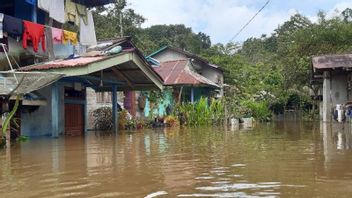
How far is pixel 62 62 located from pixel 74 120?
182 inches

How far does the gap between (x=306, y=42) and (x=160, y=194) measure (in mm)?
34119

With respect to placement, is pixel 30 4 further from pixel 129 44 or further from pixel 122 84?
pixel 129 44

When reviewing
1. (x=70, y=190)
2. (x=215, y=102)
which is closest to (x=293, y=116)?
(x=215, y=102)

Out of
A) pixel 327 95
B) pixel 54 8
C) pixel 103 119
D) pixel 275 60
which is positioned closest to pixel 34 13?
pixel 54 8

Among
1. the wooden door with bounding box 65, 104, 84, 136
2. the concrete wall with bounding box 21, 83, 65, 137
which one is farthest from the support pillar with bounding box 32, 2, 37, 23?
the wooden door with bounding box 65, 104, 84, 136

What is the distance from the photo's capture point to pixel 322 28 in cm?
3731

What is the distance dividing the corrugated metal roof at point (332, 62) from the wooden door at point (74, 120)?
38.0 feet

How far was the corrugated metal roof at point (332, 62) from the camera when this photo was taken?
21.6m

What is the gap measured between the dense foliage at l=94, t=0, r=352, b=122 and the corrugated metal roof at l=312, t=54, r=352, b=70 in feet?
26.3

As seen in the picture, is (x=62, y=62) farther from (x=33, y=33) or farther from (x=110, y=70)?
(x=110, y=70)

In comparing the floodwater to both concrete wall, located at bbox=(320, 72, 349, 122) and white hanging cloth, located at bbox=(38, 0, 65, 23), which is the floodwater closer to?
white hanging cloth, located at bbox=(38, 0, 65, 23)

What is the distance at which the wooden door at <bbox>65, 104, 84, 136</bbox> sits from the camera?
18.2 metres

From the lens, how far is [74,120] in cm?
1875

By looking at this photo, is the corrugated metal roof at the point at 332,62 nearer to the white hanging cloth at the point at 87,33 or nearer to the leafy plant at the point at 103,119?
the leafy plant at the point at 103,119
